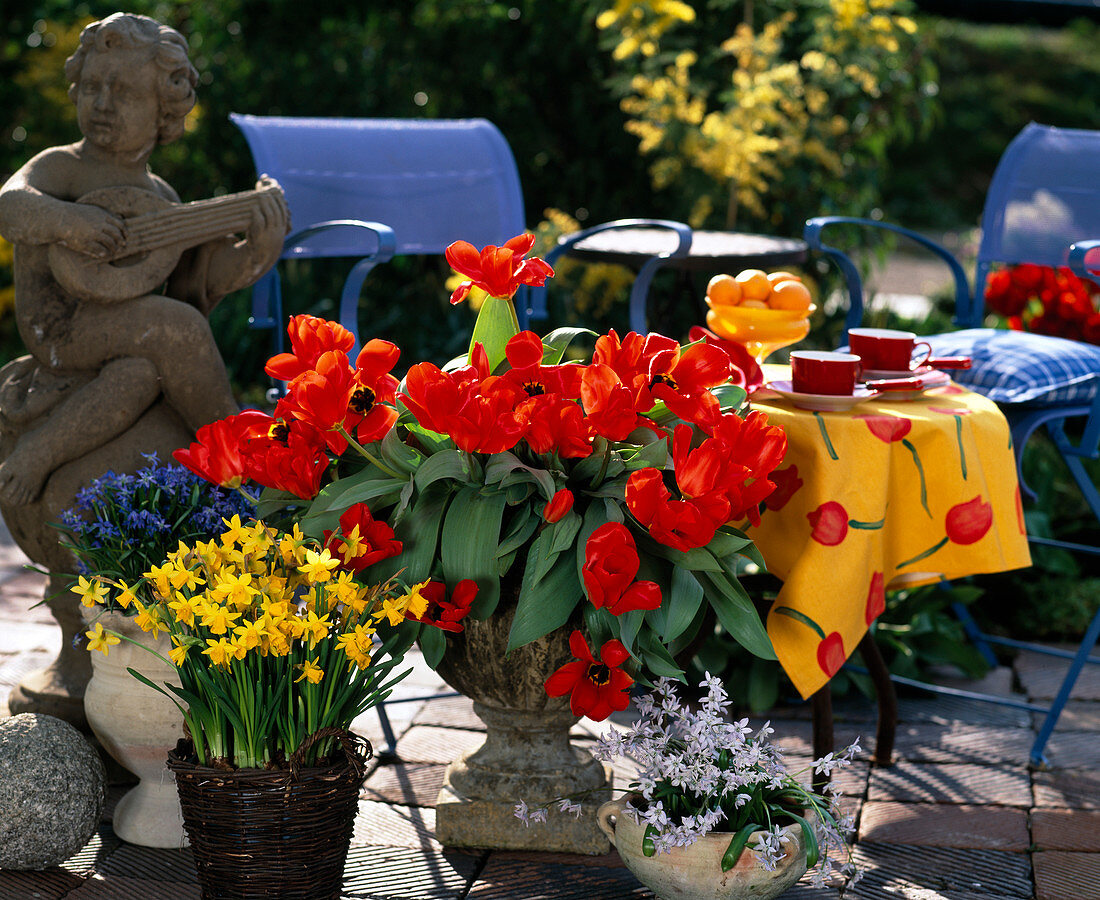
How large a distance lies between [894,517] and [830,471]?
20 centimetres

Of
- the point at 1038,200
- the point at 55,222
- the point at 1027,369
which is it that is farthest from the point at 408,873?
the point at 1038,200

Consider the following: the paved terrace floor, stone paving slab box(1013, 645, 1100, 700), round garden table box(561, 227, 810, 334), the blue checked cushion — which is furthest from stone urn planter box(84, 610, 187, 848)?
stone paving slab box(1013, 645, 1100, 700)

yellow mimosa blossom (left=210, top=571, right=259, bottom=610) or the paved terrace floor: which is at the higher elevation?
yellow mimosa blossom (left=210, top=571, right=259, bottom=610)

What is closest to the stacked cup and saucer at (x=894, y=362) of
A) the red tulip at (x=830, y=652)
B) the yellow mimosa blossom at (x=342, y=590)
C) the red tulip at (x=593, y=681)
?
the red tulip at (x=830, y=652)

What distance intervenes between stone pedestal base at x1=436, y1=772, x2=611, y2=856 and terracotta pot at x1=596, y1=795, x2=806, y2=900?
0.31m

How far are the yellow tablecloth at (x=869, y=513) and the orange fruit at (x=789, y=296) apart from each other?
0.83 feet

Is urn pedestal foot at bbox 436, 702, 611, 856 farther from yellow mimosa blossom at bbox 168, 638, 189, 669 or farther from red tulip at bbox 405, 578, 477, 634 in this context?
yellow mimosa blossom at bbox 168, 638, 189, 669

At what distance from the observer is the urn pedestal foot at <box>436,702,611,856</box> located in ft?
7.41

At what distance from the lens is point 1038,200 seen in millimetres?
3488

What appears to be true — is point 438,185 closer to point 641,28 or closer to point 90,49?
A: point 90,49

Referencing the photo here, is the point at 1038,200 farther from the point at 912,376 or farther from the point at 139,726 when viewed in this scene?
the point at 139,726

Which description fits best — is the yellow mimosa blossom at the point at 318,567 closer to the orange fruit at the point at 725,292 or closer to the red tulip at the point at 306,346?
the red tulip at the point at 306,346

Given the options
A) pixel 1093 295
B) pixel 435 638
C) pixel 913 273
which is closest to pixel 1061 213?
pixel 1093 295

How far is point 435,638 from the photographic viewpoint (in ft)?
6.63
